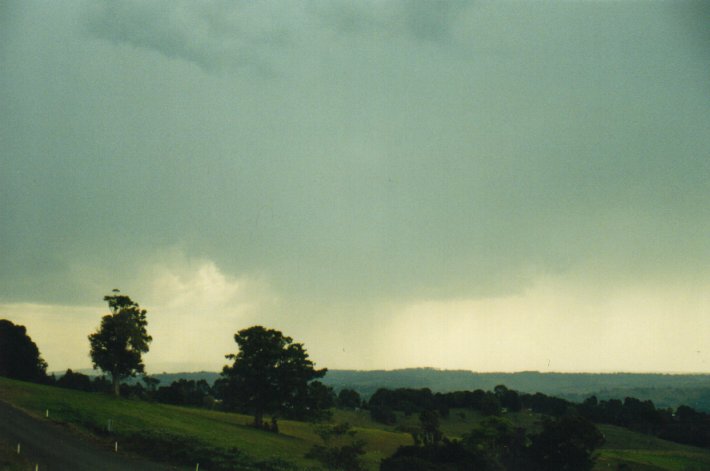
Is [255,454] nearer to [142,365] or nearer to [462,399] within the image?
[142,365]

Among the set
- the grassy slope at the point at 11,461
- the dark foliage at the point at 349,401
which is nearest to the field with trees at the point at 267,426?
the grassy slope at the point at 11,461

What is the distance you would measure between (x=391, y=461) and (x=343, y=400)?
119881 millimetres

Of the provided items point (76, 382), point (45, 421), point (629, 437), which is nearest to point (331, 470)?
point (45, 421)

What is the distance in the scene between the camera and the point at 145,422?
173 ft

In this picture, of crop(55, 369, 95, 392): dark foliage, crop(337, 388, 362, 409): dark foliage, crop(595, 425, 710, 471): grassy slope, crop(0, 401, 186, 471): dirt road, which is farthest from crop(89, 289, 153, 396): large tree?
crop(337, 388, 362, 409): dark foliage

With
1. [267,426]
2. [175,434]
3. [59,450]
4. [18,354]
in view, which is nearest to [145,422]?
[175,434]

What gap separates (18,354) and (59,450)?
259 feet

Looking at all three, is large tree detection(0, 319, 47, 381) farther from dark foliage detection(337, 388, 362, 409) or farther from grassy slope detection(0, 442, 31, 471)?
dark foliage detection(337, 388, 362, 409)

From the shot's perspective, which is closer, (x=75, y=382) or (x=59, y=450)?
(x=59, y=450)

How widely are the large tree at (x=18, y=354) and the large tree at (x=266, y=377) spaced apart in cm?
4739

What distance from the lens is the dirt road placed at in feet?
107

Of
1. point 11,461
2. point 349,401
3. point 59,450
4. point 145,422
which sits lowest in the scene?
point 349,401

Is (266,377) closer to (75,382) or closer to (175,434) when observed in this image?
(175,434)

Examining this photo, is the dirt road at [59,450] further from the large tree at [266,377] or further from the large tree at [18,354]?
the large tree at [18,354]
